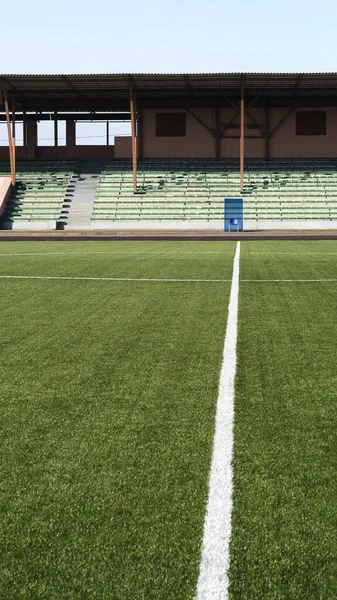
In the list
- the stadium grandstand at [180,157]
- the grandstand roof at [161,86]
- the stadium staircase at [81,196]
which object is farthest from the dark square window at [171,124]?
the stadium staircase at [81,196]

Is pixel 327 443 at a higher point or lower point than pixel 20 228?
lower

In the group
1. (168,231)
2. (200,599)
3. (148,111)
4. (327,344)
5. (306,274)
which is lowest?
(200,599)

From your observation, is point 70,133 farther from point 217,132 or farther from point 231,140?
point 231,140

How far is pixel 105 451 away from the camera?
3.04 metres

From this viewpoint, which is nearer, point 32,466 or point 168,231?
point 32,466

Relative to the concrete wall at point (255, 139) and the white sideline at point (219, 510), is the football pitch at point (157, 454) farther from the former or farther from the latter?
the concrete wall at point (255, 139)

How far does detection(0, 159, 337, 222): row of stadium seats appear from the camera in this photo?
34.6m

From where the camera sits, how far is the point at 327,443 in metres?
3.12

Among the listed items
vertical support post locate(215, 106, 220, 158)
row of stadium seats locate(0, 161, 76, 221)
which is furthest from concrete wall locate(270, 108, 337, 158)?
row of stadium seats locate(0, 161, 76, 221)

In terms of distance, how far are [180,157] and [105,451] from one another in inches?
1509

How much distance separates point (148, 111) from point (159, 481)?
39.7 m

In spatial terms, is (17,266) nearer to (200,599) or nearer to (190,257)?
(190,257)

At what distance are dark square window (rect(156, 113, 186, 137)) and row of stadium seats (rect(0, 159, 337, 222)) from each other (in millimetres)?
1864

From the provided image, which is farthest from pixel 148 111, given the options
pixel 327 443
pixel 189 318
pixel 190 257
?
pixel 327 443
